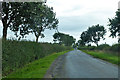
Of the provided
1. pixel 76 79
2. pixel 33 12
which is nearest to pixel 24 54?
pixel 33 12

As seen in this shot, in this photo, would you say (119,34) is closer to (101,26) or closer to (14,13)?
A: (14,13)

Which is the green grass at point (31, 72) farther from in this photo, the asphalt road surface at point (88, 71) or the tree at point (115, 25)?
the tree at point (115, 25)

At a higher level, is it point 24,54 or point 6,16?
point 6,16

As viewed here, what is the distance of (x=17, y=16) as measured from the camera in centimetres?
2009

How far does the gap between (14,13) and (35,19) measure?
9.23 feet

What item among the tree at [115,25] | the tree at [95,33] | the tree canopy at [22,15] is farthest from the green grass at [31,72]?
the tree at [95,33]

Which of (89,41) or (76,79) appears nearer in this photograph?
(76,79)

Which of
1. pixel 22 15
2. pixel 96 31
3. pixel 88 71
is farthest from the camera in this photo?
pixel 96 31

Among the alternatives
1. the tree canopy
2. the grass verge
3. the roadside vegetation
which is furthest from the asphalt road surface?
the tree canopy

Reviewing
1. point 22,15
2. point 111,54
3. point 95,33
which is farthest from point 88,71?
A: point 95,33

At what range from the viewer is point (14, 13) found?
64.5 feet

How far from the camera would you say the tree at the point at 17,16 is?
18141 millimetres

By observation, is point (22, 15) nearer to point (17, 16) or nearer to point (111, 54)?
point (17, 16)

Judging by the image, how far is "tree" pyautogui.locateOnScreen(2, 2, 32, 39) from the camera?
18141 millimetres
